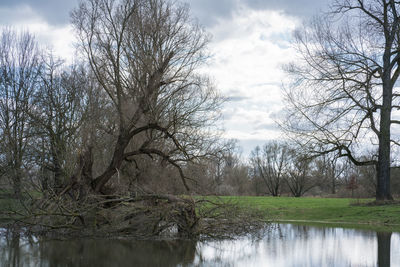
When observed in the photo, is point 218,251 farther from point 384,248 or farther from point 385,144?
point 385,144

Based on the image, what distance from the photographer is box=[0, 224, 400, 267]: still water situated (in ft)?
30.5

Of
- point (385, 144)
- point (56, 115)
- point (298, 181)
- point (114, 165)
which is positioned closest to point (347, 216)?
point (385, 144)

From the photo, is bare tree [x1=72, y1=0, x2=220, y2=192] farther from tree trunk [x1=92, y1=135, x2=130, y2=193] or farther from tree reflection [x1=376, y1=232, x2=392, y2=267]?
tree reflection [x1=376, y1=232, x2=392, y2=267]

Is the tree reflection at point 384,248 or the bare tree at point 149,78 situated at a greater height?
the bare tree at point 149,78

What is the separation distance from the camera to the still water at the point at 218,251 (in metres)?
9.30

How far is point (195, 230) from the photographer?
13344mm

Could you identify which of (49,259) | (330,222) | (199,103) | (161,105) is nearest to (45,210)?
(49,259)

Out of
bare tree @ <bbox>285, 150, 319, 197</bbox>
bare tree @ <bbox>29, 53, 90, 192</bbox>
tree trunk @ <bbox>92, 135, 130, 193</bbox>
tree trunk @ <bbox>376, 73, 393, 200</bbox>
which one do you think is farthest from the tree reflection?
bare tree @ <bbox>285, 150, 319, 197</bbox>

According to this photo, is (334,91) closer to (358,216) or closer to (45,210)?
(358,216)

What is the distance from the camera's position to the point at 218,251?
36.0 feet

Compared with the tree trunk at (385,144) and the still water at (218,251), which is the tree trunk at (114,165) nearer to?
the still water at (218,251)

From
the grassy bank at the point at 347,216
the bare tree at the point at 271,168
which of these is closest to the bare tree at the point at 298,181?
the bare tree at the point at 271,168

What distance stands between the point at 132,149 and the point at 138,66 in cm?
349

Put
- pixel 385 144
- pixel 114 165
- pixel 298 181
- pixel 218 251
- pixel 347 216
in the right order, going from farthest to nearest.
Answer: pixel 298 181
pixel 385 144
pixel 347 216
pixel 114 165
pixel 218 251
